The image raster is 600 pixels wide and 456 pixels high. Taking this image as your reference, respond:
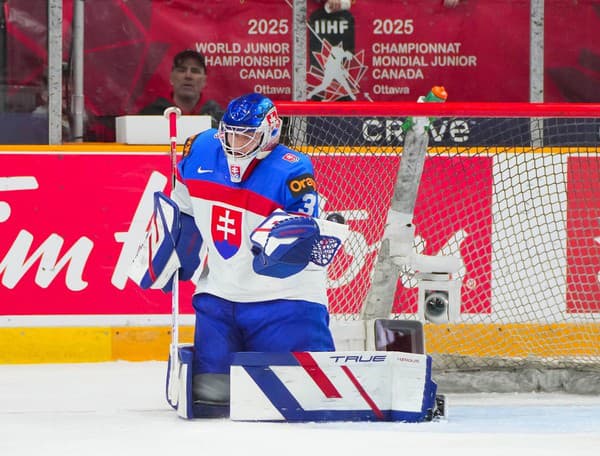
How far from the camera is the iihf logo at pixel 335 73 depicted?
737 centimetres

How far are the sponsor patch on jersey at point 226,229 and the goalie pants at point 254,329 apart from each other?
20 centimetres

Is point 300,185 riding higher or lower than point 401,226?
higher

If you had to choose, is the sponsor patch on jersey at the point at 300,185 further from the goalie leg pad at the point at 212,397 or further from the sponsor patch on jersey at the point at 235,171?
the goalie leg pad at the point at 212,397

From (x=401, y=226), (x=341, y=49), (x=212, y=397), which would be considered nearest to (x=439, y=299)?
(x=401, y=226)

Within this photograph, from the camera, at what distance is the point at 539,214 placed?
6312 mm

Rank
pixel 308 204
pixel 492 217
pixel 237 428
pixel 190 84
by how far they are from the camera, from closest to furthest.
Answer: pixel 237 428 → pixel 308 204 → pixel 492 217 → pixel 190 84

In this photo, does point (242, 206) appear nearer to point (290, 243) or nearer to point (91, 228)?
point (290, 243)

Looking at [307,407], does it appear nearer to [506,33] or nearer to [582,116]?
[582,116]

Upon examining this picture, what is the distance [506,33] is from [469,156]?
156cm

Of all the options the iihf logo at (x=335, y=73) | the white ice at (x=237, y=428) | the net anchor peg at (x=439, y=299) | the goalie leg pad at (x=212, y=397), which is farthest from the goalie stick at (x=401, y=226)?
the iihf logo at (x=335, y=73)

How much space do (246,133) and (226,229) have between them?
1.13 ft

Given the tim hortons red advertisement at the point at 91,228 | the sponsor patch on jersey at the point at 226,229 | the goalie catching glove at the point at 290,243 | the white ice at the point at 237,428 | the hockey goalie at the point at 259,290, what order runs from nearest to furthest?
the white ice at the point at 237,428, the goalie catching glove at the point at 290,243, the hockey goalie at the point at 259,290, the sponsor patch on jersey at the point at 226,229, the tim hortons red advertisement at the point at 91,228

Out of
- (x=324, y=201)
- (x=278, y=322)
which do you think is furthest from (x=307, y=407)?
(x=324, y=201)

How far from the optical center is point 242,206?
4934 mm
